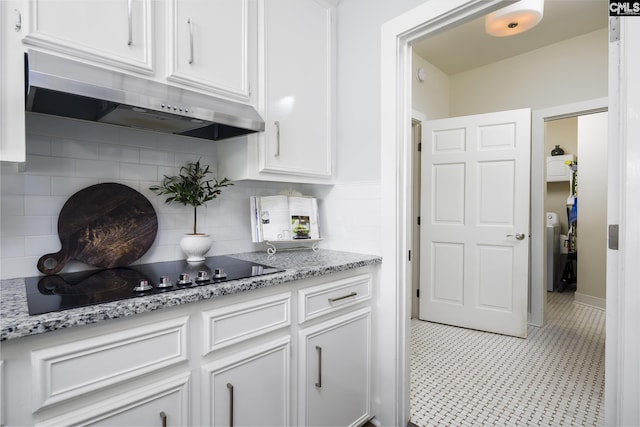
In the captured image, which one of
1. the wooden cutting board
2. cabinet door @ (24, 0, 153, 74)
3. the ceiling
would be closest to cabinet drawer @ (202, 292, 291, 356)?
the wooden cutting board

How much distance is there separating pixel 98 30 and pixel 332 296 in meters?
1.34

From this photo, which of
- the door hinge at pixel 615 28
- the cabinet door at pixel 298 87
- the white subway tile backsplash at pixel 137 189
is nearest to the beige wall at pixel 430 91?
the cabinet door at pixel 298 87

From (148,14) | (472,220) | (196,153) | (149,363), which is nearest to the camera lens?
(149,363)

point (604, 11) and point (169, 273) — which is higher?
point (604, 11)

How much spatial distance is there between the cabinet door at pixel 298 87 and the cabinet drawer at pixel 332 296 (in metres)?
0.62

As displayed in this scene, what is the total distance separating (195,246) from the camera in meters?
1.58

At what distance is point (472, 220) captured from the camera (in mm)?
3195

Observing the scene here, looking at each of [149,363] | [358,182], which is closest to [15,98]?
[149,363]

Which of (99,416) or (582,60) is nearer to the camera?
(99,416)

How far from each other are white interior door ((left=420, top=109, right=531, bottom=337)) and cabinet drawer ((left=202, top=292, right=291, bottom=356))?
2.41 metres

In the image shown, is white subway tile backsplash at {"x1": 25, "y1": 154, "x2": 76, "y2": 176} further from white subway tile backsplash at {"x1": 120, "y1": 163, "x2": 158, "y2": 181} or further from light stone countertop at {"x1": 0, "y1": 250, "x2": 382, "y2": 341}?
light stone countertop at {"x1": 0, "y1": 250, "x2": 382, "y2": 341}

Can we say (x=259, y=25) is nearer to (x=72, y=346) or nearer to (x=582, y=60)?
(x=72, y=346)

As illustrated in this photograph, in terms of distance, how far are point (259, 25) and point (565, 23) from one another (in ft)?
8.74

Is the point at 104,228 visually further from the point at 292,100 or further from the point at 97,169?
the point at 292,100
